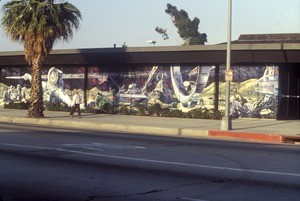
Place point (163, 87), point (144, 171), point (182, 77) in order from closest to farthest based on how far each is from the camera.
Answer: point (144, 171)
point (182, 77)
point (163, 87)

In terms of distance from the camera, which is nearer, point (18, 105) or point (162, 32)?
point (18, 105)

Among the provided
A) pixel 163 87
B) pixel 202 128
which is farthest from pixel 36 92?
pixel 202 128

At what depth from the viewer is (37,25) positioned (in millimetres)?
26438

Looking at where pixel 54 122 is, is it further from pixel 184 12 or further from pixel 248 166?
pixel 184 12

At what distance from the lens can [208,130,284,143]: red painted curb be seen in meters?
19.6

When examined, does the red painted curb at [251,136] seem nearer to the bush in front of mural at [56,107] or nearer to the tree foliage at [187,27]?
the bush in front of mural at [56,107]

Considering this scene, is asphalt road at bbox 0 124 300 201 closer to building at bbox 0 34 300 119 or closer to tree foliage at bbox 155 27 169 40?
building at bbox 0 34 300 119

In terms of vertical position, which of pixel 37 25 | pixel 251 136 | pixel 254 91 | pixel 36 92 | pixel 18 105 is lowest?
pixel 251 136

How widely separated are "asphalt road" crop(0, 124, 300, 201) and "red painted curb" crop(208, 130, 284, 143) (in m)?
2.82

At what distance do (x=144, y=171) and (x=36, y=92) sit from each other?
689 inches

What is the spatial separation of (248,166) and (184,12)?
73.5m

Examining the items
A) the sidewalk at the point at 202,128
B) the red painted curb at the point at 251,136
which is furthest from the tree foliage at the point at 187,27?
the red painted curb at the point at 251,136

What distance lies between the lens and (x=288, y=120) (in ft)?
93.7

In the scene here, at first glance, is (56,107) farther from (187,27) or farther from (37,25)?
(187,27)
